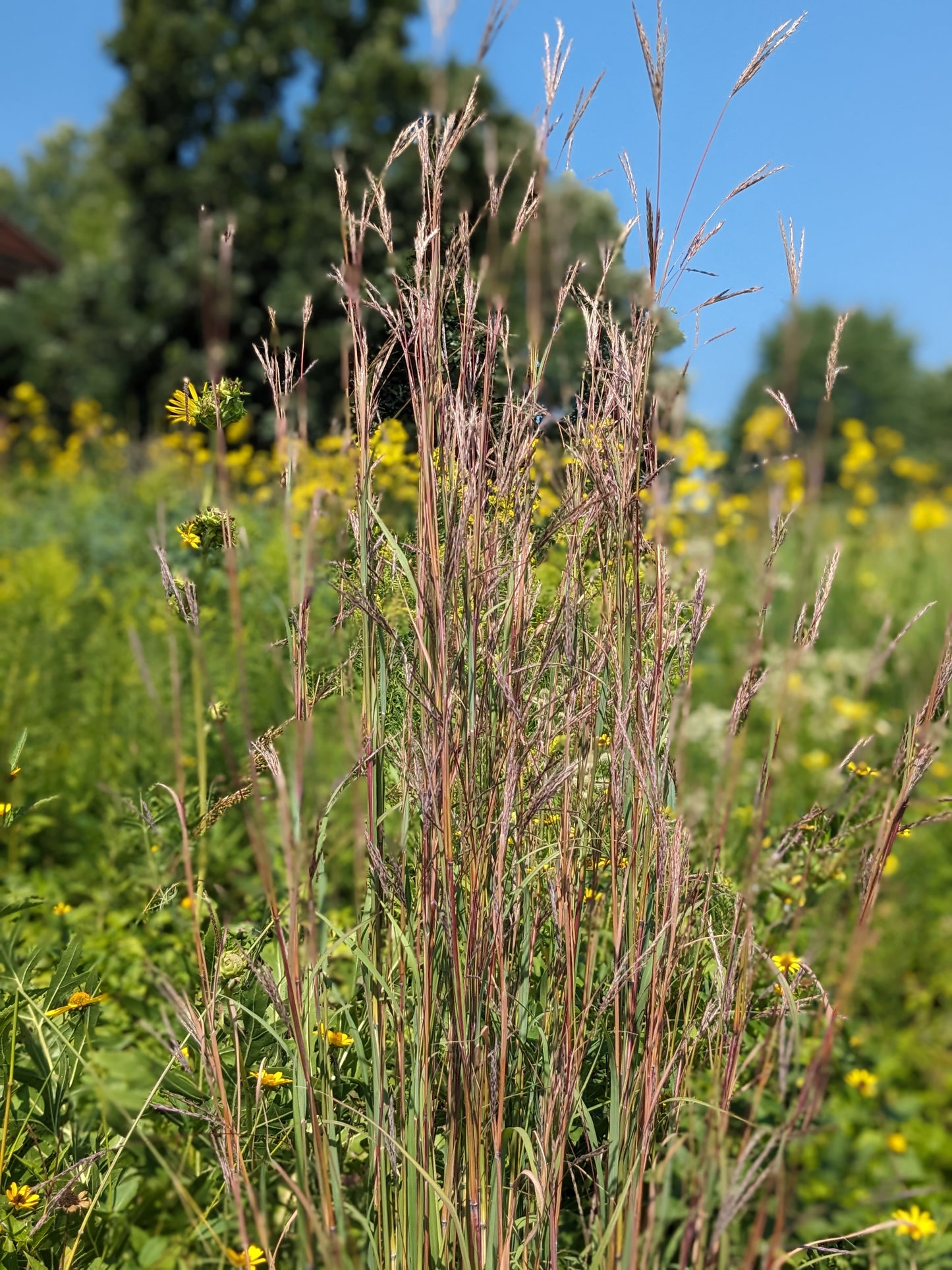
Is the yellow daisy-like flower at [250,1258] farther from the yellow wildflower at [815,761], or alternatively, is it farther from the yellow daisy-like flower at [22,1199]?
the yellow wildflower at [815,761]

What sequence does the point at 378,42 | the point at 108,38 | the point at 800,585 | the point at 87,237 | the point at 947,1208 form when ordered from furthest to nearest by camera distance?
1. the point at 87,237
2. the point at 108,38
3. the point at 378,42
4. the point at 947,1208
5. the point at 800,585

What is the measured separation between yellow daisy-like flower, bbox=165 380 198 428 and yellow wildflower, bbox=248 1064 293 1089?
0.73 metres

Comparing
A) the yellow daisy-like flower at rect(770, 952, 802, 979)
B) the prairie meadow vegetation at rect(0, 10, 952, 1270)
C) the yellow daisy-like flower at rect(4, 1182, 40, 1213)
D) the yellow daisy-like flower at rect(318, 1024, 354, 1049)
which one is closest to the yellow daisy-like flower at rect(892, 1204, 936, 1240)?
the prairie meadow vegetation at rect(0, 10, 952, 1270)

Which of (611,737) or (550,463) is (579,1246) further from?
(550,463)

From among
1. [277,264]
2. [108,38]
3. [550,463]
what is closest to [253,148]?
[277,264]

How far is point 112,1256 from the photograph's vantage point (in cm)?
132

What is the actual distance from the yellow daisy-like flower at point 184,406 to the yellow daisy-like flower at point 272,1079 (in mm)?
729

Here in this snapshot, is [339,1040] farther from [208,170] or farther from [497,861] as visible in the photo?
[208,170]

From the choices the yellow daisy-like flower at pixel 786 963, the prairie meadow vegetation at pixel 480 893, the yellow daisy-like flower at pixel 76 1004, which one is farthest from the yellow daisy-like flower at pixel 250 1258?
the yellow daisy-like flower at pixel 786 963

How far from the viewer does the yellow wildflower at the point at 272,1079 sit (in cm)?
120

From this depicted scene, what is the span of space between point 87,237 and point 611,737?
36870 millimetres

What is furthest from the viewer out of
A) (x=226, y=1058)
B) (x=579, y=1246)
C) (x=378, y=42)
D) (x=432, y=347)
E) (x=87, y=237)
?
(x=87, y=237)

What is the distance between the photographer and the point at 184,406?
118 cm

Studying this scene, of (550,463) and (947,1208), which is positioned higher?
(550,463)
